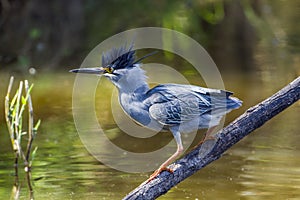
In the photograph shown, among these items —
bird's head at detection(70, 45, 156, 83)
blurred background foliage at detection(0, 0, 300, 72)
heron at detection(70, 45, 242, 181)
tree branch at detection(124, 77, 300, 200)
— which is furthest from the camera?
blurred background foliage at detection(0, 0, 300, 72)

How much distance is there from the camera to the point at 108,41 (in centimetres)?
1020

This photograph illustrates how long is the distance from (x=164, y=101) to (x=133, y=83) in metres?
0.22

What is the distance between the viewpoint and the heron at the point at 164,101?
13.9 ft

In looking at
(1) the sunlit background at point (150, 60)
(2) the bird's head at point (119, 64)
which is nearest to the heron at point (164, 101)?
(2) the bird's head at point (119, 64)

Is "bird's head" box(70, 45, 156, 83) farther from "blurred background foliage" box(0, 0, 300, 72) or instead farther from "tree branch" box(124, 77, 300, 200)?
"blurred background foliage" box(0, 0, 300, 72)

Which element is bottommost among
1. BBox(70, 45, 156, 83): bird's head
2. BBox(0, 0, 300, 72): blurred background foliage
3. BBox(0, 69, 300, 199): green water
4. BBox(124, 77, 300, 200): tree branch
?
BBox(0, 69, 300, 199): green water

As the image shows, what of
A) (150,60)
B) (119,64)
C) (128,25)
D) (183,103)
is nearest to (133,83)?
(119,64)

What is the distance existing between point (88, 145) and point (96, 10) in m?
6.02

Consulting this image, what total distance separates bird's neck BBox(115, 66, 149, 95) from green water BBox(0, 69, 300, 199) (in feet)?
4.12

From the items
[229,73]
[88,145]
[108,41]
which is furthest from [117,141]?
[108,41]

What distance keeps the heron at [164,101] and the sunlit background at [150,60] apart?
1.20 metres

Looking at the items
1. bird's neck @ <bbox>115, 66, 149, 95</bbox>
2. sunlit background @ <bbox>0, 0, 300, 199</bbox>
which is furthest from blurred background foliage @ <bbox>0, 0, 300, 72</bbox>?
bird's neck @ <bbox>115, 66, 149, 95</bbox>

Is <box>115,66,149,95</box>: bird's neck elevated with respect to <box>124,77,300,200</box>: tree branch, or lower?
elevated

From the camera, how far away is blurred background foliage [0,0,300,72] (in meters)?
10.1
